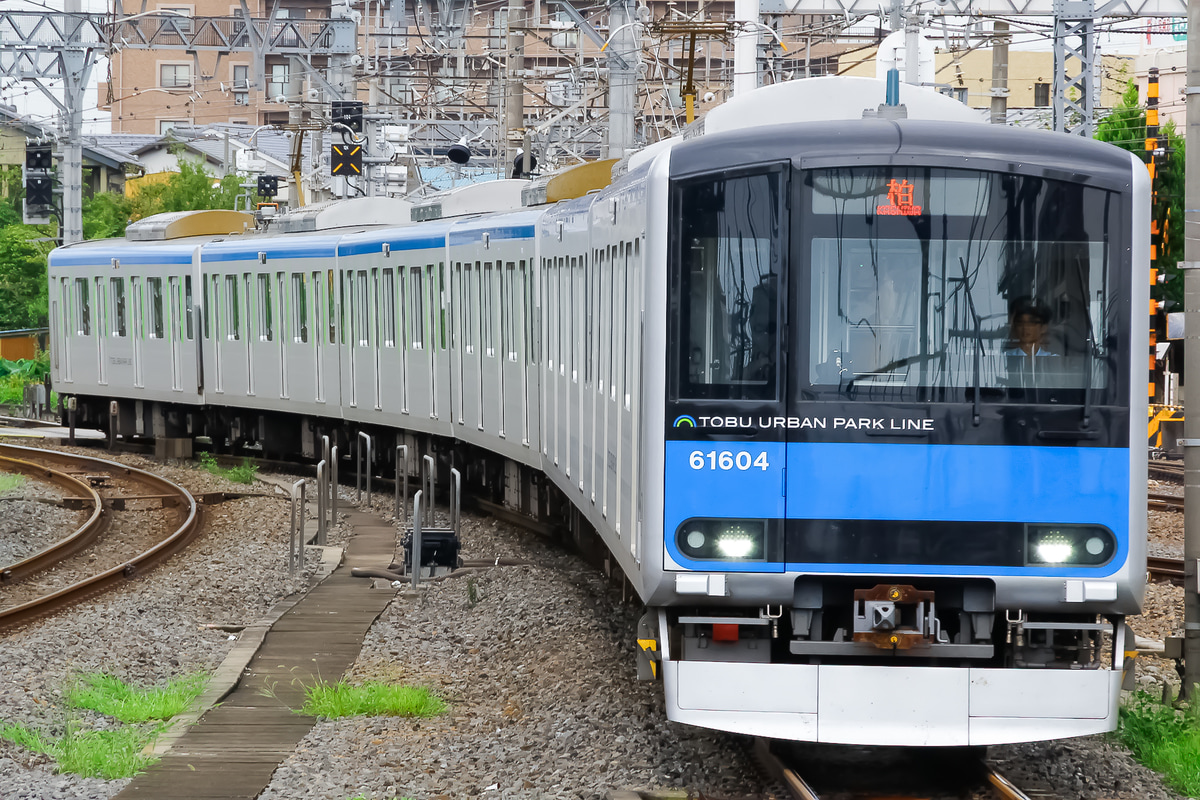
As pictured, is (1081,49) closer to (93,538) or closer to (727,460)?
(93,538)

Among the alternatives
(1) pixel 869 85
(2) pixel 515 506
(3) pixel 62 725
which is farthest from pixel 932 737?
(2) pixel 515 506

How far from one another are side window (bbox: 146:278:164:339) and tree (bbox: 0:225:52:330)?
82.9 feet

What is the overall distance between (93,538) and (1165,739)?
A: 11.5 metres

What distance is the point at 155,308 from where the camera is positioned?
81.9 ft

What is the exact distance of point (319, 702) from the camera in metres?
9.02

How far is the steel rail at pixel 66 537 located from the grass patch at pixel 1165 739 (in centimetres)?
934

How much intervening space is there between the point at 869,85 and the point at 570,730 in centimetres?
320

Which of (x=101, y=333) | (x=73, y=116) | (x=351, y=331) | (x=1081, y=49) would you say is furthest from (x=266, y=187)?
(x=1081, y=49)

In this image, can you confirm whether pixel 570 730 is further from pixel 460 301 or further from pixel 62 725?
pixel 460 301

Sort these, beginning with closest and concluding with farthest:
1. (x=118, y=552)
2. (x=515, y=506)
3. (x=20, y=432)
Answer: (x=118, y=552), (x=515, y=506), (x=20, y=432)

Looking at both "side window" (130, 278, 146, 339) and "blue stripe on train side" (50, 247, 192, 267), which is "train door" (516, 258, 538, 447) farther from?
"side window" (130, 278, 146, 339)

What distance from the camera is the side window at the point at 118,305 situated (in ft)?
84.2

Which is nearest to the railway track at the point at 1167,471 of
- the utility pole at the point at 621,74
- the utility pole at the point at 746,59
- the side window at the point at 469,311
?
A: the utility pole at the point at 746,59

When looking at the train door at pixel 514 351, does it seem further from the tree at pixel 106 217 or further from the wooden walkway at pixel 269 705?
the tree at pixel 106 217
